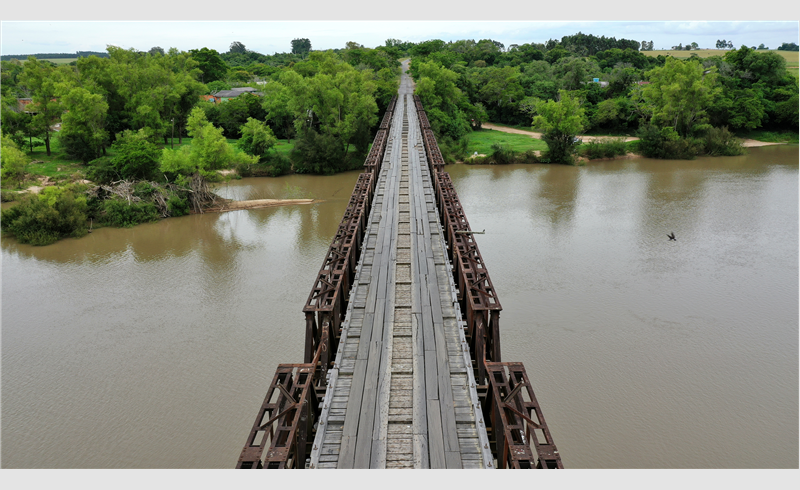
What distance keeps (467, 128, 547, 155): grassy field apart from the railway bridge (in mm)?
31218

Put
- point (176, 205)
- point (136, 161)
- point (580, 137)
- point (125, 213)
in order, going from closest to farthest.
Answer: point (125, 213) < point (176, 205) < point (136, 161) < point (580, 137)

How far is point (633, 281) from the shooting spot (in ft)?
64.5

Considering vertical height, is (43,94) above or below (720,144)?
above

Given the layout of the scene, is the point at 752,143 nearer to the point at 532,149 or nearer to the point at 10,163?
the point at 532,149

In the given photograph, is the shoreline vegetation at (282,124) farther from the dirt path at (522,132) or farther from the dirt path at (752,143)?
the dirt path at (752,143)

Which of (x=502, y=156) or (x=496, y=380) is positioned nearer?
(x=496, y=380)

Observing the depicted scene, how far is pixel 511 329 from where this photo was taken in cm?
1631

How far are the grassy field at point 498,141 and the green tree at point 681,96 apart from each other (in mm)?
10741

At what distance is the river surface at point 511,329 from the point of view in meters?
12.3

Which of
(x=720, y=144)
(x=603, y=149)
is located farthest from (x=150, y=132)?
(x=720, y=144)

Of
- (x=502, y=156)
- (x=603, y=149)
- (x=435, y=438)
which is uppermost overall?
(x=603, y=149)

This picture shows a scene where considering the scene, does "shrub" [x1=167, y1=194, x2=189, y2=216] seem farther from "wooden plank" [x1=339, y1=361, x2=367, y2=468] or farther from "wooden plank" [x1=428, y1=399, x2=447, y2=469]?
"wooden plank" [x1=428, y1=399, x2=447, y2=469]

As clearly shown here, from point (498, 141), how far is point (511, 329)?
34.4 meters

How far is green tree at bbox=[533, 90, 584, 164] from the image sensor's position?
40906 mm
